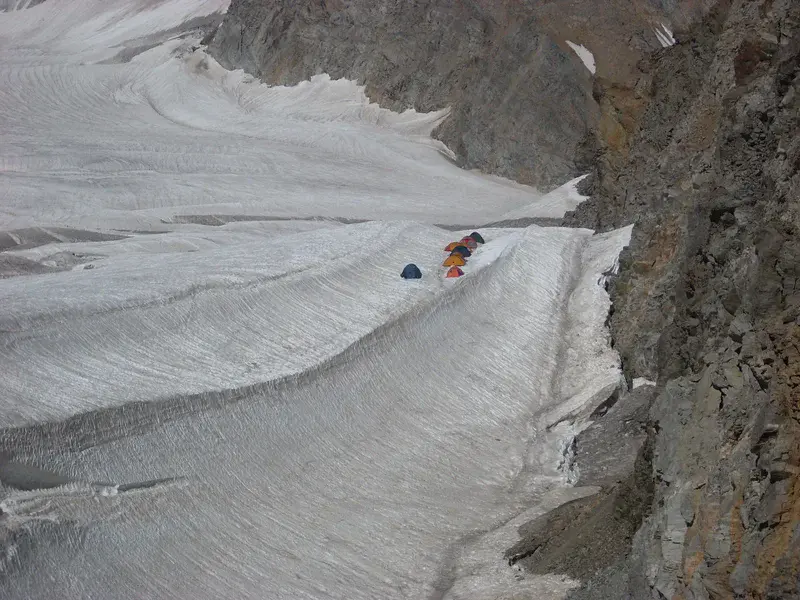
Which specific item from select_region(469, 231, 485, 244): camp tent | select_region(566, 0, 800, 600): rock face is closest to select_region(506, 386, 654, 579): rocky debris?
select_region(566, 0, 800, 600): rock face

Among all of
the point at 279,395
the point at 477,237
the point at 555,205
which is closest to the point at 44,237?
the point at 477,237

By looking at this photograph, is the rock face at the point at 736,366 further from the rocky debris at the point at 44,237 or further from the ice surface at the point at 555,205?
the rocky debris at the point at 44,237

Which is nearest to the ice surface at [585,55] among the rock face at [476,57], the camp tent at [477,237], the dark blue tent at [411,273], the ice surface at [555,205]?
the rock face at [476,57]

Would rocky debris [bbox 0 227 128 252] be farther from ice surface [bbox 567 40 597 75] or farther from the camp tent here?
ice surface [bbox 567 40 597 75]

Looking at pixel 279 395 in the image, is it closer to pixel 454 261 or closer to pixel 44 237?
pixel 454 261

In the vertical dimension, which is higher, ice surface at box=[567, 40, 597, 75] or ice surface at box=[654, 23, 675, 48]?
ice surface at box=[654, 23, 675, 48]
